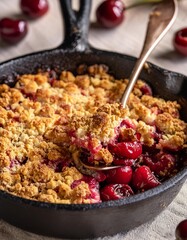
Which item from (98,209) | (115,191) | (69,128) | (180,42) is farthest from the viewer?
(180,42)

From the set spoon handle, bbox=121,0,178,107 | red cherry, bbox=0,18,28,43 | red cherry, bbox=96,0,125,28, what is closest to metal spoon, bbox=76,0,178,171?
spoon handle, bbox=121,0,178,107

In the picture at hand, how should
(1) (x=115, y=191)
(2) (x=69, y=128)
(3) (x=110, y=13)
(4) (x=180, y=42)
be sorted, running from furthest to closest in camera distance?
(3) (x=110, y=13) → (4) (x=180, y=42) → (2) (x=69, y=128) → (1) (x=115, y=191)

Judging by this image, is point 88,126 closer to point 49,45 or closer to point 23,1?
point 49,45

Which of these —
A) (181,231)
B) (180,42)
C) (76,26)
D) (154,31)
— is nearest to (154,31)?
(154,31)

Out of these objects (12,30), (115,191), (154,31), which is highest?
(154,31)

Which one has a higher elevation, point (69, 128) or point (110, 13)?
point (69, 128)

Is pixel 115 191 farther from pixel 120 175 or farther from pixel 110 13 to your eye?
pixel 110 13

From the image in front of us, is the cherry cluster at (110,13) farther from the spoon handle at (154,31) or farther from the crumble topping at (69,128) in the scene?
the crumble topping at (69,128)

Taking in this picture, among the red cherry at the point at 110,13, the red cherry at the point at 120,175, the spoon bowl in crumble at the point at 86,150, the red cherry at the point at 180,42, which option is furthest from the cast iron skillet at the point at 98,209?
the red cherry at the point at 110,13

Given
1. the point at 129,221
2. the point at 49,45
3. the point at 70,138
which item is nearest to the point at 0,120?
the point at 70,138
